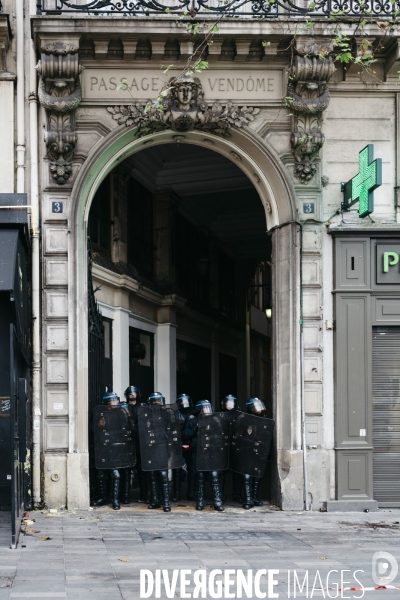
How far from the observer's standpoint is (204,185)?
20.8 metres

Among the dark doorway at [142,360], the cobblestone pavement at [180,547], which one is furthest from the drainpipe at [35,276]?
the dark doorway at [142,360]

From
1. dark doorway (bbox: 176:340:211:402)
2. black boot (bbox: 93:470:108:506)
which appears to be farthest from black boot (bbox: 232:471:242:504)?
dark doorway (bbox: 176:340:211:402)

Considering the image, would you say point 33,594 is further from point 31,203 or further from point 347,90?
point 347,90

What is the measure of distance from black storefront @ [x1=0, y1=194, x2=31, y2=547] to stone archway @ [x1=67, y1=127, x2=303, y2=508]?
2.25ft

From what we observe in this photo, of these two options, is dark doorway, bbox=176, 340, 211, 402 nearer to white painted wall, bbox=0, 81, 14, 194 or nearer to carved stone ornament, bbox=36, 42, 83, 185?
carved stone ornament, bbox=36, 42, 83, 185

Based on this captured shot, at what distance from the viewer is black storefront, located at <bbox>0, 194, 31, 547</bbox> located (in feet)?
39.6

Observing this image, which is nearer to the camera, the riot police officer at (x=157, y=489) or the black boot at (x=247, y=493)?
the riot police officer at (x=157, y=489)

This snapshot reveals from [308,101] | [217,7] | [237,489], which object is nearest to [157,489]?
[237,489]

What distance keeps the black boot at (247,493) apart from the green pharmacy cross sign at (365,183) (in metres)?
4.17

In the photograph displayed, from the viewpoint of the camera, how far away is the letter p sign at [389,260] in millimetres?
14852

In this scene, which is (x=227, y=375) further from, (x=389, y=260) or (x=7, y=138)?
(x=7, y=138)

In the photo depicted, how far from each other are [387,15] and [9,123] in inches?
225

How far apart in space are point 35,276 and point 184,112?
3.22 metres

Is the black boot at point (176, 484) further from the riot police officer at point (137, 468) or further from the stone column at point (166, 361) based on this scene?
the stone column at point (166, 361)
